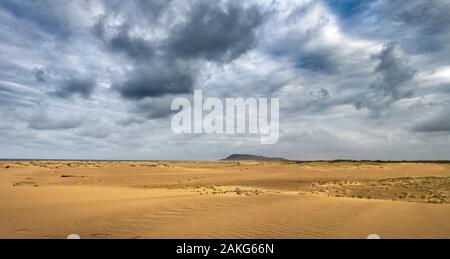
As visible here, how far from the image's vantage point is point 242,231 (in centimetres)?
949

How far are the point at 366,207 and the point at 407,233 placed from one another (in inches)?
→ 162

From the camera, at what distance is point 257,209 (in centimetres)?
1300

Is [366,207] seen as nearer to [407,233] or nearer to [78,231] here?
[407,233]

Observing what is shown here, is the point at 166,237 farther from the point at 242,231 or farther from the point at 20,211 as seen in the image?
the point at 20,211

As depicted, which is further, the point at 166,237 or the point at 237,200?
the point at 237,200
